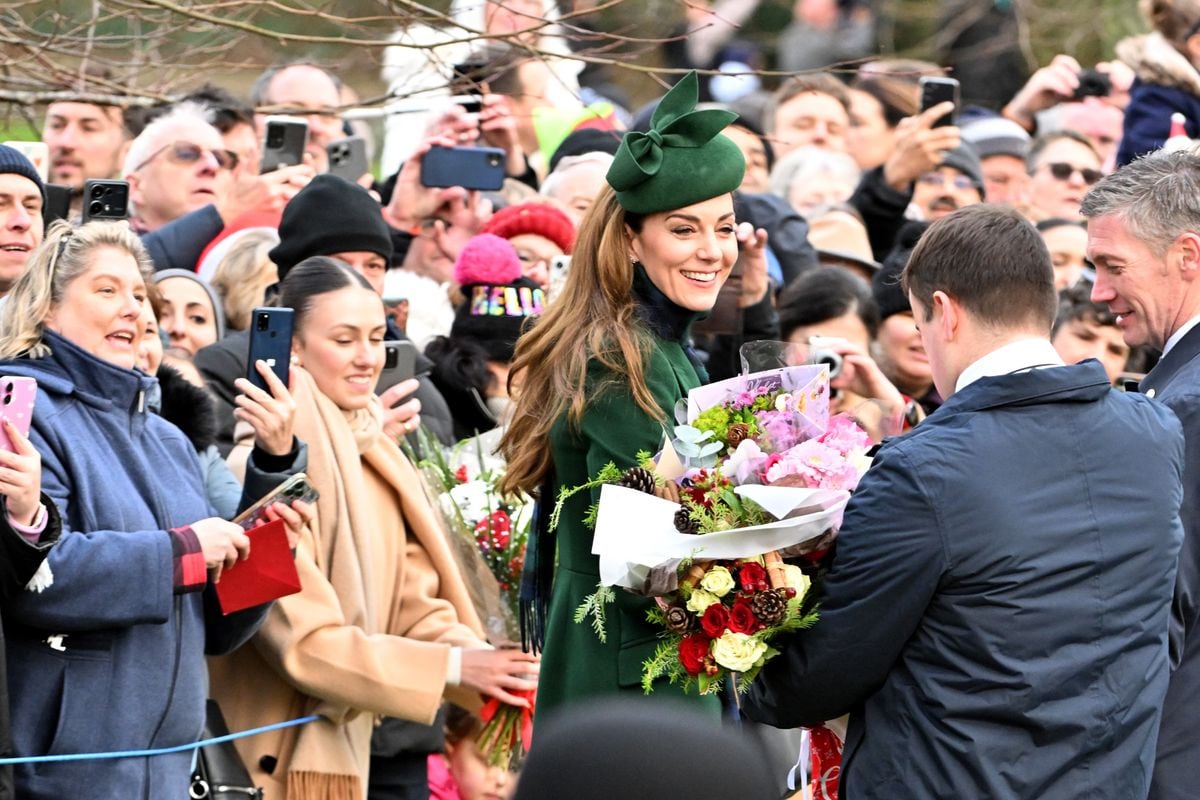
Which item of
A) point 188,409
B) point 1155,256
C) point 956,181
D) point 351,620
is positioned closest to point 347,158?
point 188,409

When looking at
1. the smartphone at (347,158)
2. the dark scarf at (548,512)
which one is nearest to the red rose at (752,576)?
the dark scarf at (548,512)

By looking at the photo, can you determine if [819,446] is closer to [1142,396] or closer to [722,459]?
[722,459]

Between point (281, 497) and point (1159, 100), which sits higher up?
point (1159, 100)

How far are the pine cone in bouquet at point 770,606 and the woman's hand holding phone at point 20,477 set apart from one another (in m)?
1.82

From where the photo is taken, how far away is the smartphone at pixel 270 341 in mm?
5230

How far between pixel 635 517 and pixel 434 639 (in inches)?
83.6

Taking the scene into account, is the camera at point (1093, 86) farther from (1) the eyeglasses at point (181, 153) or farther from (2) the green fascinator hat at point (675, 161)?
(2) the green fascinator hat at point (675, 161)

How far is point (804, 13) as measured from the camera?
14.3m

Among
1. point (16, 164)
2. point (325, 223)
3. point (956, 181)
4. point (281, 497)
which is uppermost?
point (956, 181)

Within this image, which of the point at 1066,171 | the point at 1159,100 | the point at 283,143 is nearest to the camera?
the point at 283,143

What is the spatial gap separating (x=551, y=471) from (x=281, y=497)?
865mm

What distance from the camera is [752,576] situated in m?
3.76

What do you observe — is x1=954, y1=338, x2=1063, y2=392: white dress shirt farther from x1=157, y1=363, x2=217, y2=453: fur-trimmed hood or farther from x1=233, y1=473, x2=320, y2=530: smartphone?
x1=157, y1=363, x2=217, y2=453: fur-trimmed hood

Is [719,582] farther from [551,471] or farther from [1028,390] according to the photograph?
[551,471]
